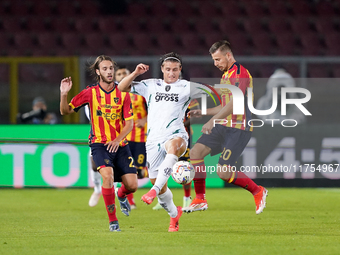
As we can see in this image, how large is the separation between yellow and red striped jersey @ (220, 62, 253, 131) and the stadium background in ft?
11.8

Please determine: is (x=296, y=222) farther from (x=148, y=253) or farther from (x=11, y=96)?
(x=11, y=96)

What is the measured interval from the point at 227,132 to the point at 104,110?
1.35 m

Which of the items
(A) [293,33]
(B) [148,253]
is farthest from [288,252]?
(A) [293,33]

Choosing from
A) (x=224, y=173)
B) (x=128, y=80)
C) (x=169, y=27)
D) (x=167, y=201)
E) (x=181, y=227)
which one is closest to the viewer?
(x=167, y=201)

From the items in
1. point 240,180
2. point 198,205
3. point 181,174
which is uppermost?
point 181,174

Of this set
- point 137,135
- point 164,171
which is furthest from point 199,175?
point 137,135

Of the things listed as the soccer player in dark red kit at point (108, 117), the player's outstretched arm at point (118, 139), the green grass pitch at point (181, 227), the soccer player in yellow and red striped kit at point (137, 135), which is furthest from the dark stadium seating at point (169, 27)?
the player's outstretched arm at point (118, 139)

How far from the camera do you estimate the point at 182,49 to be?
1376 cm

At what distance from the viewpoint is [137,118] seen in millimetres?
8039

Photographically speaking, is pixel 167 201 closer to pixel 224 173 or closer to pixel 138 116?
pixel 224 173

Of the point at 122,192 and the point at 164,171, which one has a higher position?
the point at 164,171

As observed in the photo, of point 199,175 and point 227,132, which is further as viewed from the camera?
point 199,175

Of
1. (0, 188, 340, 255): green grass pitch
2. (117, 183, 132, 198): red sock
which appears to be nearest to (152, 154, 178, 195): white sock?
(0, 188, 340, 255): green grass pitch

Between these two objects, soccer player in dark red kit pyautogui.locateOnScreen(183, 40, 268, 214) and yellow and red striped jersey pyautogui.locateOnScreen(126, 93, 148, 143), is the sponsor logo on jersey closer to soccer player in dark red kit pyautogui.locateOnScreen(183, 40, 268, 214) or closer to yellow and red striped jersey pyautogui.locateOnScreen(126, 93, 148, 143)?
soccer player in dark red kit pyautogui.locateOnScreen(183, 40, 268, 214)
